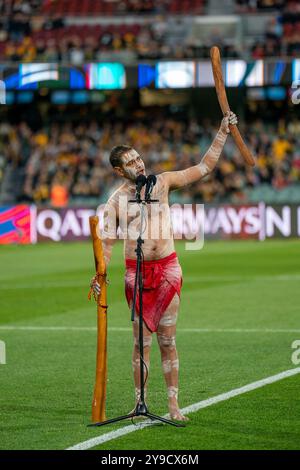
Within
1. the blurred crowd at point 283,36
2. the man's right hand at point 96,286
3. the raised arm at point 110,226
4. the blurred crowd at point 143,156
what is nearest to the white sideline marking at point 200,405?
the man's right hand at point 96,286

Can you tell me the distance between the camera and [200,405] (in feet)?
29.0

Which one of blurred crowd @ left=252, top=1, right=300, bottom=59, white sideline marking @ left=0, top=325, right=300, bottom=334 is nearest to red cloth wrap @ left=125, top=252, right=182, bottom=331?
white sideline marking @ left=0, top=325, right=300, bottom=334

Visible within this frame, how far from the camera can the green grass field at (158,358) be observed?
7727mm

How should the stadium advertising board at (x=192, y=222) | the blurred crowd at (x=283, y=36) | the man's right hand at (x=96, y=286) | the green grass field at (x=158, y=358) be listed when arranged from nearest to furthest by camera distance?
the green grass field at (x=158, y=358), the man's right hand at (x=96, y=286), the stadium advertising board at (x=192, y=222), the blurred crowd at (x=283, y=36)

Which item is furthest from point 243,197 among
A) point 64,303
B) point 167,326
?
point 167,326

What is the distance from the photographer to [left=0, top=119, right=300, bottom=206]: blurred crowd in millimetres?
34344

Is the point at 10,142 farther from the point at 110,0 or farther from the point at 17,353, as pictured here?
the point at 17,353

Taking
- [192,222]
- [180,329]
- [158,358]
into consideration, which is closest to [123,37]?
[192,222]

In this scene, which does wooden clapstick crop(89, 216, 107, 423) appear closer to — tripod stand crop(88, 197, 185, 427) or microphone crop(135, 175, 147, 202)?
tripod stand crop(88, 197, 185, 427)

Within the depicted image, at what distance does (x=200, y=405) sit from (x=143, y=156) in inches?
1101

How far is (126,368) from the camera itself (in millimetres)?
11055

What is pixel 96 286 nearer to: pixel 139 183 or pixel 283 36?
pixel 139 183

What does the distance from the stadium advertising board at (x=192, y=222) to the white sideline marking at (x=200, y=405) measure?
19661 mm

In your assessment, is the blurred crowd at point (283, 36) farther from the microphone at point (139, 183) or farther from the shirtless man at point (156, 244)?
the microphone at point (139, 183)
